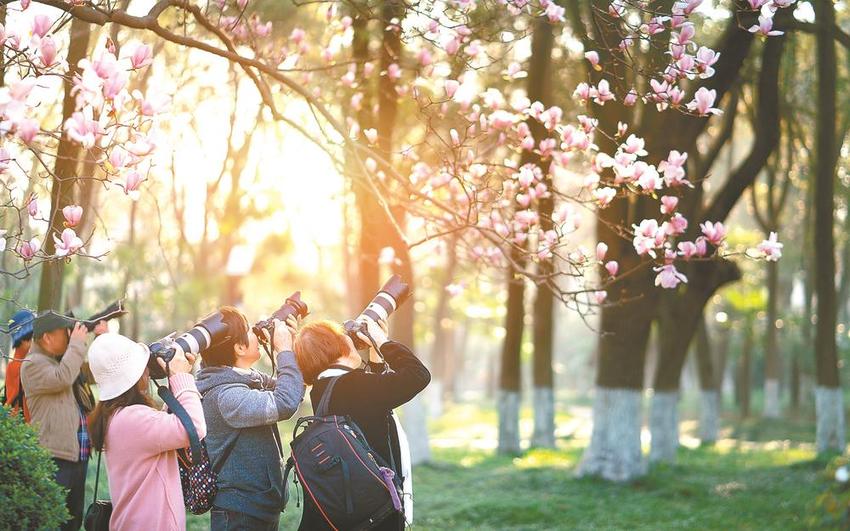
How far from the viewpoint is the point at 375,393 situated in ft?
16.6

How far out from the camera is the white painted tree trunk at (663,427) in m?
15.5

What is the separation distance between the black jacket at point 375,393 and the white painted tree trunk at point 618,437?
24.1 ft

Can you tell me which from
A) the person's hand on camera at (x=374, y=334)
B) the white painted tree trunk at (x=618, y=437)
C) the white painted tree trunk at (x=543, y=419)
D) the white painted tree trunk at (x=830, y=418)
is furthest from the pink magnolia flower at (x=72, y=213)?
the white painted tree trunk at (x=830, y=418)

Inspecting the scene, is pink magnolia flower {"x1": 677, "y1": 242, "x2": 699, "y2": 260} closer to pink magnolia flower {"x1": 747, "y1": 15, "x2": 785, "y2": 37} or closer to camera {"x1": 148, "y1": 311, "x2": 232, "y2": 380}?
pink magnolia flower {"x1": 747, "y1": 15, "x2": 785, "y2": 37}

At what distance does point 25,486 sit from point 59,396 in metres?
1.25

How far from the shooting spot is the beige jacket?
250 inches

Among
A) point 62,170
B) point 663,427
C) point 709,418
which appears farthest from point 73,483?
point 709,418

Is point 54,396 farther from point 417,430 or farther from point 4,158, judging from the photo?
point 417,430

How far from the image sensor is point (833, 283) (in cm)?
1602

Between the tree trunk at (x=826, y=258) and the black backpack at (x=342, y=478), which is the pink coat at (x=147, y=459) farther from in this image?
the tree trunk at (x=826, y=258)

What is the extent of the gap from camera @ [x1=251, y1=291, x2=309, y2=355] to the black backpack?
530 mm

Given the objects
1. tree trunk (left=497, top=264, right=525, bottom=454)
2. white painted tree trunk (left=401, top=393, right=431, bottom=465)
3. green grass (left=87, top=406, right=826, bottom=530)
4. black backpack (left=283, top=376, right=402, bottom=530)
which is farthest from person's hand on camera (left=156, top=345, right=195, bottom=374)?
tree trunk (left=497, top=264, right=525, bottom=454)

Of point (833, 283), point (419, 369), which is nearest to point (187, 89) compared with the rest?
point (833, 283)

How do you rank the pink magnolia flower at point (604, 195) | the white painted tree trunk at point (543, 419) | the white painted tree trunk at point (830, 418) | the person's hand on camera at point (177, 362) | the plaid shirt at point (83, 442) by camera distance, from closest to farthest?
the person's hand on camera at point (177, 362) → the plaid shirt at point (83, 442) → the pink magnolia flower at point (604, 195) → the white painted tree trunk at point (830, 418) → the white painted tree trunk at point (543, 419)
